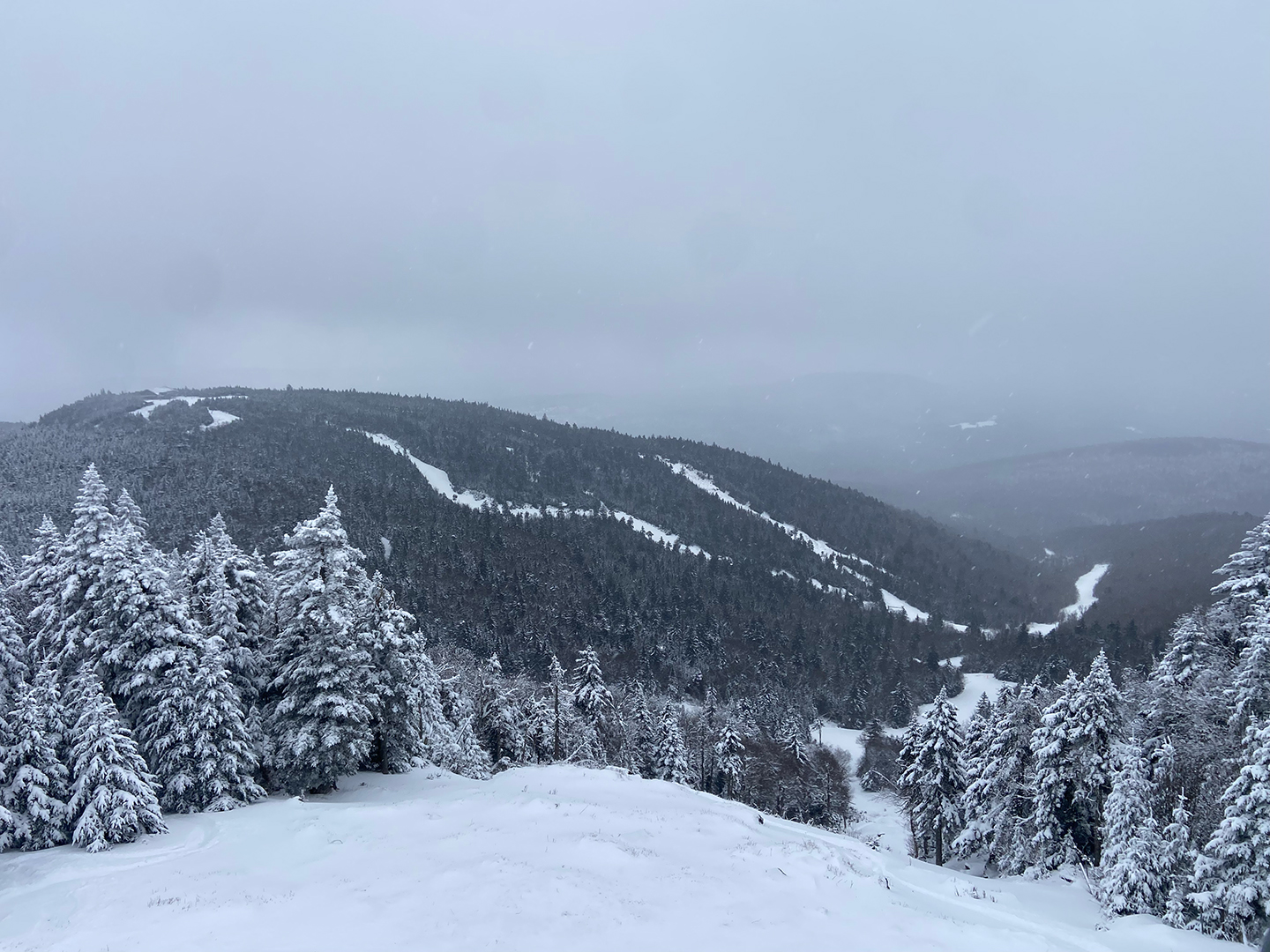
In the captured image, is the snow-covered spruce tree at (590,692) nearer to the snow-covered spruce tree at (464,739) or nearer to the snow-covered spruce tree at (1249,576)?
the snow-covered spruce tree at (464,739)

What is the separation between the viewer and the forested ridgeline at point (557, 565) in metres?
118

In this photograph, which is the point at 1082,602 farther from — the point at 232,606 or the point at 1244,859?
the point at 232,606

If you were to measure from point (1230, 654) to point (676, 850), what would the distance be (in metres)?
22.6

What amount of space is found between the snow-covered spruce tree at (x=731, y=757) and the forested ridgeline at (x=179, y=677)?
2774cm

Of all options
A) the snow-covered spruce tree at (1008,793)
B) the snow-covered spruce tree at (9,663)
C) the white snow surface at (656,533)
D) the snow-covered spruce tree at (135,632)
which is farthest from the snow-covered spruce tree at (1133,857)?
the white snow surface at (656,533)

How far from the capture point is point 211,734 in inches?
862

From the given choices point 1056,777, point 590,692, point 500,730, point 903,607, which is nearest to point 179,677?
point 500,730

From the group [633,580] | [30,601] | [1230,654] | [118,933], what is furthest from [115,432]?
[1230,654]

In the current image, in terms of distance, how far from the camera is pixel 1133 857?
17.1 m

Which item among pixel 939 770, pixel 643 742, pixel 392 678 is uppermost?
pixel 392 678

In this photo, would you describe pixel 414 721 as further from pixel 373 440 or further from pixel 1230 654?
pixel 373 440

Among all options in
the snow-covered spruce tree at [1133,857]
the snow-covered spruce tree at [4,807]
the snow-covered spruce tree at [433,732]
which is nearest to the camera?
the snow-covered spruce tree at [1133,857]

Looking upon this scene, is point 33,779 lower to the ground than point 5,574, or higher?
lower

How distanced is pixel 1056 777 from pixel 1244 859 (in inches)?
466
